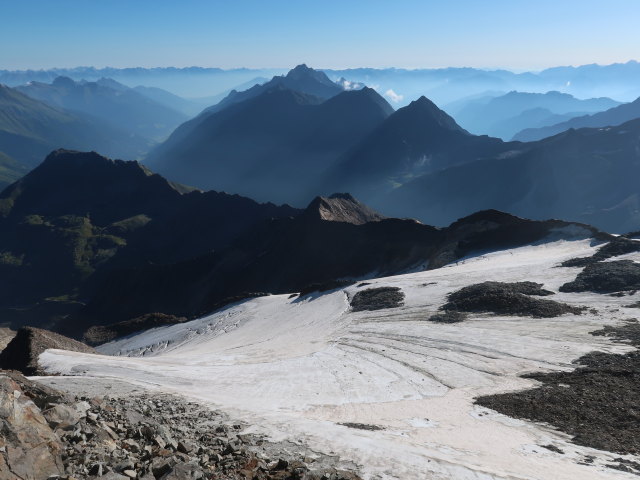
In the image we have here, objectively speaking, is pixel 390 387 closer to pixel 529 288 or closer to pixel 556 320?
pixel 556 320

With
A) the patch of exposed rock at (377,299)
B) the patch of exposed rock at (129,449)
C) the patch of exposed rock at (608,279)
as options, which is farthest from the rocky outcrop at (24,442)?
the patch of exposed rock at (608,279)

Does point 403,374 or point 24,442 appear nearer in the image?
point 24,442

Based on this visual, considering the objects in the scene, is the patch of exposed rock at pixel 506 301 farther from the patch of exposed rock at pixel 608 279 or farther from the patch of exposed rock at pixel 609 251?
the patch of exposed rock at pixel 609 251

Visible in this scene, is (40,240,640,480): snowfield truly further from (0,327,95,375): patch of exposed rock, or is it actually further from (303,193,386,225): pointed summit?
(303,193,386,225): pointed summit

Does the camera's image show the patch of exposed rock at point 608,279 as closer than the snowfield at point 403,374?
No

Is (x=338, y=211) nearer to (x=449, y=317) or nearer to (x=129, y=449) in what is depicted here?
(x=449, y=317)

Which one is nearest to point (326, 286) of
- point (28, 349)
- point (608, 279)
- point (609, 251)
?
point (608, 279)
